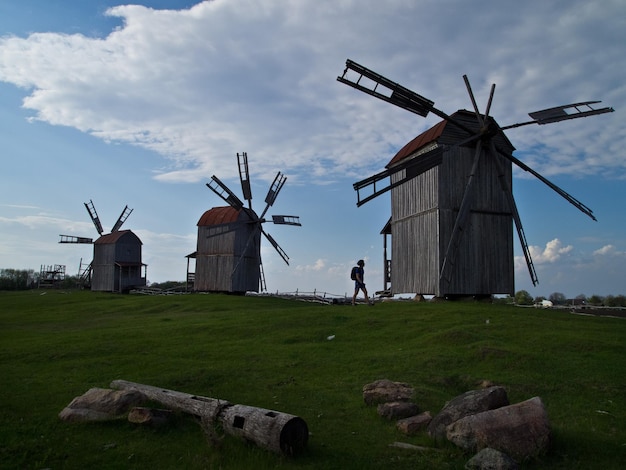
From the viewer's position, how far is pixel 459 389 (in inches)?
458

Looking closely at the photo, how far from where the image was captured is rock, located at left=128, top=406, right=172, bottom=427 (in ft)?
29.5

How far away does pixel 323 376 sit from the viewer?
1291 cm

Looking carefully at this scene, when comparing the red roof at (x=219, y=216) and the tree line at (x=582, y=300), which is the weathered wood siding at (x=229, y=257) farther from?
the tree line at (x=582, y=300)

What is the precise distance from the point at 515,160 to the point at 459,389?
17.2 m

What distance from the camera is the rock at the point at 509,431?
7.58 m

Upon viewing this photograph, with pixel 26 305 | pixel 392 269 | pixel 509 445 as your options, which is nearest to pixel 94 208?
pixel 26 305

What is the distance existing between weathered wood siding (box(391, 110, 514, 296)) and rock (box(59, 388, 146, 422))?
17.5m

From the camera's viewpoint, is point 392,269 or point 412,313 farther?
point 392,269

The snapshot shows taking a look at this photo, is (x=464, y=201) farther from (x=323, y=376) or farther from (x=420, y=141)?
(x=323, y=376)

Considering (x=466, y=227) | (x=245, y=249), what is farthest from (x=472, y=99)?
(x=245, y=249)

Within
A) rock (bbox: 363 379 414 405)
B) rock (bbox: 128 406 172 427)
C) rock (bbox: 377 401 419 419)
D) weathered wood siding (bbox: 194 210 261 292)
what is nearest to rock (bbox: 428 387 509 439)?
rock (bbox: 377 401 419 419)

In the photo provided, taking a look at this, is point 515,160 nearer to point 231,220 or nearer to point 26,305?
point 231,220

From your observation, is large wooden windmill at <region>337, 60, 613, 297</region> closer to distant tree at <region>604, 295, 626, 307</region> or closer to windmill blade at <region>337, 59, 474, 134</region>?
windmill blade at <region>337, 59, 474, 134</region>

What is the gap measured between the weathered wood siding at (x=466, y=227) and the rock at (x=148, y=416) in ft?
57.4
